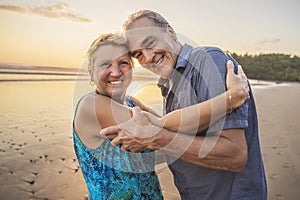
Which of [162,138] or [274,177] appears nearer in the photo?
[162,138]

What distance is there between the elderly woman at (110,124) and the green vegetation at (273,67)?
1301 inches

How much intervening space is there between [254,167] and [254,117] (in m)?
0.32

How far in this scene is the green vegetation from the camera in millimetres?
33344

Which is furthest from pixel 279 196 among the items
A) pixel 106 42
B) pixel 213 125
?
pixel 106 42

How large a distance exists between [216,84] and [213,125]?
25 centimetres

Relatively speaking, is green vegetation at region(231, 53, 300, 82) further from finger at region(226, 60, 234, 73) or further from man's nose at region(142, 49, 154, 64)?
finger at region(226, 60, 234, 73)

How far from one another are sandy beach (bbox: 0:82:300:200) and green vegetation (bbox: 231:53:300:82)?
79.6 feet

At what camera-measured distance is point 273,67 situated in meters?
35.1

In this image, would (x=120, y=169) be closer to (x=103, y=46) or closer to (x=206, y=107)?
(x=206, y=107)

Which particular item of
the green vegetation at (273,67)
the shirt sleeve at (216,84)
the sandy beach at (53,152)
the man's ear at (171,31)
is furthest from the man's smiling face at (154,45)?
the green vegetation at (273,67)

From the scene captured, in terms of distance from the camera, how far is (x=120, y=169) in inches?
79.8

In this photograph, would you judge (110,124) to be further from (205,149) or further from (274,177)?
(274,177)

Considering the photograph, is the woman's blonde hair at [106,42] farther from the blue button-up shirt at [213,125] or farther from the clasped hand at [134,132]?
the clasped hand at [134,132]

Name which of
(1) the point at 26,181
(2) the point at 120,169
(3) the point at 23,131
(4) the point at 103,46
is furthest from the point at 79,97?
(3) the point at 23,131
